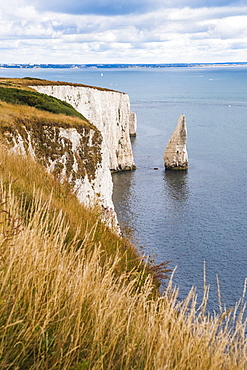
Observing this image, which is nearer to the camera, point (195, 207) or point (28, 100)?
point (28, 100)

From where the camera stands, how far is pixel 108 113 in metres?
69.8

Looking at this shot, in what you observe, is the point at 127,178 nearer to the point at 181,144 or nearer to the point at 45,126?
the point at 181,144

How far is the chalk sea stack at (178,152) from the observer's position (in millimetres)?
71000

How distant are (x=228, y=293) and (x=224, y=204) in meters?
21.6

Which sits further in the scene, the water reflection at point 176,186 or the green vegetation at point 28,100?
the water reflection at point 176,186

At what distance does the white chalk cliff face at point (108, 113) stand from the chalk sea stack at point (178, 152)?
6228 mm

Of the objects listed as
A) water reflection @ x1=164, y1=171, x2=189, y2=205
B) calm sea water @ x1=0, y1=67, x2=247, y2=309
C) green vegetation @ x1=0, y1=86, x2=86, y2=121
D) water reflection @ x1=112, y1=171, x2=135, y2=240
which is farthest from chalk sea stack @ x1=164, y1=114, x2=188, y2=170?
green vegetation @ x1=0, y1=86, x2=86, y2=121

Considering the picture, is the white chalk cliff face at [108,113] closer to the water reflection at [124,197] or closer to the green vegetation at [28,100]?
the water reflection at [124,197]

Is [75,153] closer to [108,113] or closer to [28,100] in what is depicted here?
[28,100]

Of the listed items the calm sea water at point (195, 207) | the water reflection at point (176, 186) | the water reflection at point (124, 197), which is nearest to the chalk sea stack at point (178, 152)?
the calm sea water at point (195, 207)

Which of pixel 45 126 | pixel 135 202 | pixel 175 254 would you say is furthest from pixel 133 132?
pixel 45 126

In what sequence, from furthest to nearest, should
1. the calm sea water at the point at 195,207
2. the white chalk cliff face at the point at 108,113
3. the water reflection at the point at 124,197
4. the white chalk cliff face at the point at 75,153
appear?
the white chalk cliff face at the point at 108,113 < the water reflection at the point at 124,197 < the calm sea water at the point at 195,207 < the white chalk cliff face at the point at 75,153

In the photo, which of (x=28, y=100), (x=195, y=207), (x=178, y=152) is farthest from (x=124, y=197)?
(x=28, y=100)

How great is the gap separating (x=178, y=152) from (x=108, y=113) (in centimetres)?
1351
